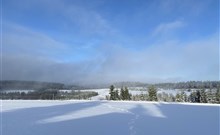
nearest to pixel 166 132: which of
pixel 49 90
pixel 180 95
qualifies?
pixel 180 95

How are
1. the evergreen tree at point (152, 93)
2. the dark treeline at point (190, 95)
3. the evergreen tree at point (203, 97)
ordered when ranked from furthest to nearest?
the evergreen tree at point (152, 93)
the evergreen tree at point (203, 97)
the dark treeline at point (190, 95)

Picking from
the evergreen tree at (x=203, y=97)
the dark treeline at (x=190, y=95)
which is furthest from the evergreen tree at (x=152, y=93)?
the evergreen tree at (x=203, y=97)

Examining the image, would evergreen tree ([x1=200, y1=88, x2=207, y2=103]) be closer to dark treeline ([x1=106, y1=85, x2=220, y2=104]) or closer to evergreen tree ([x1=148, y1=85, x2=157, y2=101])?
A: dark treeline ([x1=106, y1=85, x2=220, y2=104])

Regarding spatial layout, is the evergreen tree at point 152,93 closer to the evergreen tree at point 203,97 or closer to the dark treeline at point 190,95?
the dark treeline at point 190,95

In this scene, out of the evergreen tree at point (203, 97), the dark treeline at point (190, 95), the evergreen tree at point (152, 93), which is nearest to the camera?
the dark treeline at point (190, 95)

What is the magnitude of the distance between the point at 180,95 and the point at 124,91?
10.2 meters

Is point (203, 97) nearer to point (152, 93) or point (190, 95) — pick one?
point (190, 95)

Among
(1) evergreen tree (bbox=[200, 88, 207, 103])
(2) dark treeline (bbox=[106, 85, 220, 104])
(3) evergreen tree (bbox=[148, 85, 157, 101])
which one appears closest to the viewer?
(2) dark treeline (bbox=[106, 85, 220, 104])

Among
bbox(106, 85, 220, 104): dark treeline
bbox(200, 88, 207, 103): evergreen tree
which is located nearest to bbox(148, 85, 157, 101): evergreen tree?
bbox(106, 85, 220, 104): dark treeline

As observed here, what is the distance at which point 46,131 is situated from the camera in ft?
28.8

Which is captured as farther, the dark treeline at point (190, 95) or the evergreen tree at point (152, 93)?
the evergreen tree at point (152, 93)

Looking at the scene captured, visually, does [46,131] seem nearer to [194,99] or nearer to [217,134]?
[217,134]

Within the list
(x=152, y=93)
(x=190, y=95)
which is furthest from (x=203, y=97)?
(x=152, y=93)

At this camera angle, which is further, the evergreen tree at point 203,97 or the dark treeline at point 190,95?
the evergreen tree at point 203,97
